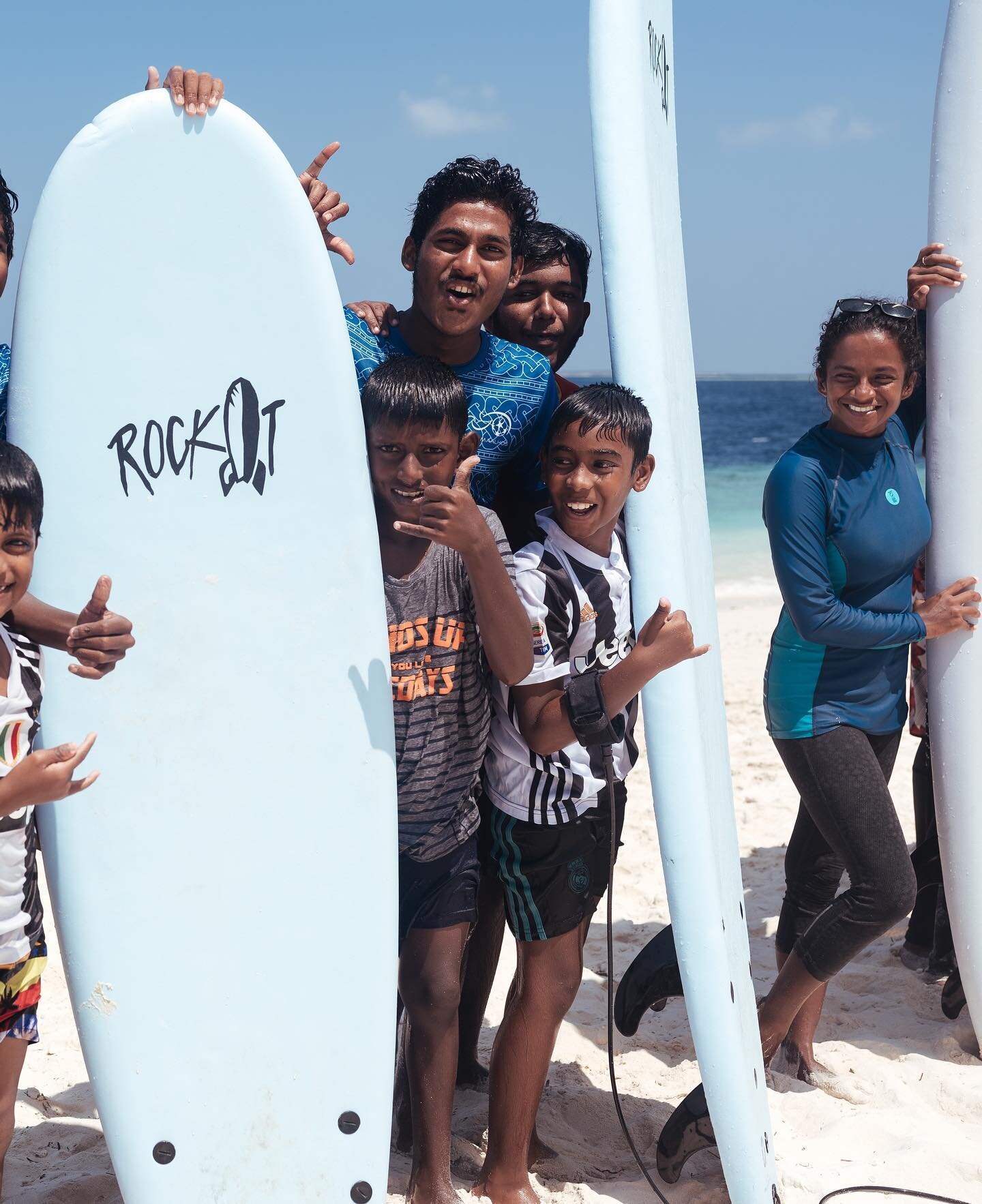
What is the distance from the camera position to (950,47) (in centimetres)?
279

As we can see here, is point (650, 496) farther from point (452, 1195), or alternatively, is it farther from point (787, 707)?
point (452, 1195)

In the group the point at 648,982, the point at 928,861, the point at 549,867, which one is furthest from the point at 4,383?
the point at 928,861

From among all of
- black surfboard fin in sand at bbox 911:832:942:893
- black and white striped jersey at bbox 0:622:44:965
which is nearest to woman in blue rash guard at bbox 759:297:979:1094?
black surfboard fin in sand at bbox 911:832:942:893

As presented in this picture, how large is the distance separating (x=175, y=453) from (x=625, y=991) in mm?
1399

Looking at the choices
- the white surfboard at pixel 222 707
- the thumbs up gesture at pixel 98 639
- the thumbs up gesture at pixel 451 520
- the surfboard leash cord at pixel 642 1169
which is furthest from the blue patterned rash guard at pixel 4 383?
the surfboard leash cord at pixel 642 1169

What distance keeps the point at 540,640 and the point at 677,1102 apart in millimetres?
1310

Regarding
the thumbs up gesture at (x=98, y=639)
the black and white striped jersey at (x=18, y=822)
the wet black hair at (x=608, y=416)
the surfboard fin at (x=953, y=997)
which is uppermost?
the wet black hair at (x=608, y=416)

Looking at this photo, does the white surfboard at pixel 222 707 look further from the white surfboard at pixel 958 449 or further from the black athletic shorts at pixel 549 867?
the white surfboard at pixel 958 449

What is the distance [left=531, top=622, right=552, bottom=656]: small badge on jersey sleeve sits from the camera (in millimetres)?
1974

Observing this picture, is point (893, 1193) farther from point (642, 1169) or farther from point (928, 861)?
point (928, 861)

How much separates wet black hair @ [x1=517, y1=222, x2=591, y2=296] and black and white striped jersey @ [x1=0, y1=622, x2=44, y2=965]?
132 centimetres

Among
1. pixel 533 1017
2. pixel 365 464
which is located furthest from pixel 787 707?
pixel 365 464

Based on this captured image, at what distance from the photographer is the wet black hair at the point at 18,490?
165cm

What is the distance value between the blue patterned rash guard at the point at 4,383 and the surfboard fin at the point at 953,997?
2.45m
